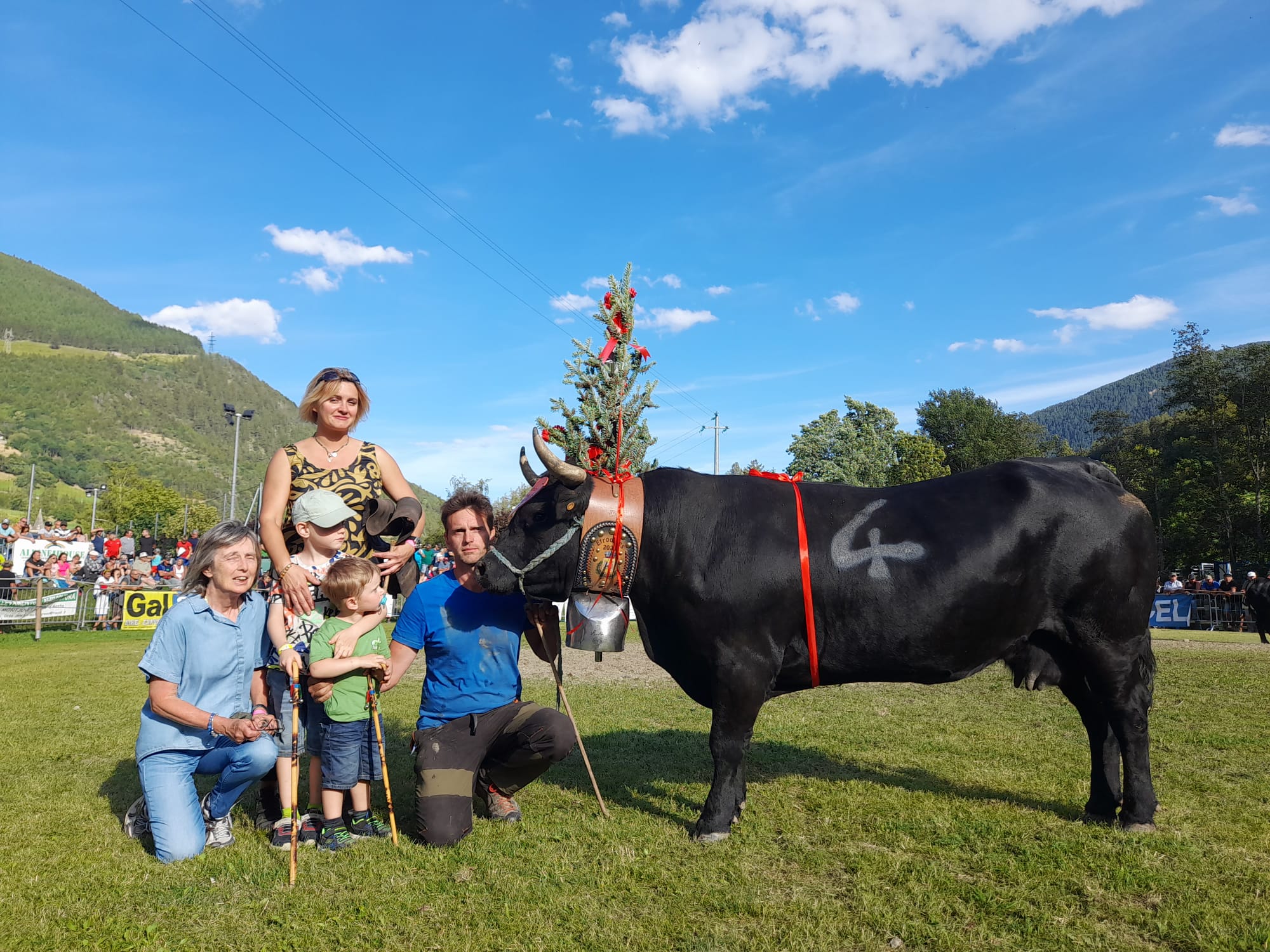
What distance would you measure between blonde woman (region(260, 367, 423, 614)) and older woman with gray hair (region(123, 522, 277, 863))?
0.30 meters

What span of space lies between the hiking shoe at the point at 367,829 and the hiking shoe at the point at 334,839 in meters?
→ 0.13

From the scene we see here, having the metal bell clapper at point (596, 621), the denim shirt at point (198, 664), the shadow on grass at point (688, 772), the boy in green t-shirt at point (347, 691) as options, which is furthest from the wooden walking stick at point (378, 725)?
the shadow on grass at point (688, 772)

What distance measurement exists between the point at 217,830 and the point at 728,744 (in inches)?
117

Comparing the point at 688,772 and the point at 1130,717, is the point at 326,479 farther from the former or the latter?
the point at 1130,717

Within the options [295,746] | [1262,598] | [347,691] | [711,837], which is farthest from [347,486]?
[1262,598]

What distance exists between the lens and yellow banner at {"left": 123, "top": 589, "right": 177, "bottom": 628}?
744 inches

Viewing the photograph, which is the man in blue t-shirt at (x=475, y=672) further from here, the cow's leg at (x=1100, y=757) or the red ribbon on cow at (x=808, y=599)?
the cow's leg at (x=1100, y=757)

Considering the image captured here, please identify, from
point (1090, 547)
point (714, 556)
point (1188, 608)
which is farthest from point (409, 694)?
point (1188, 608)

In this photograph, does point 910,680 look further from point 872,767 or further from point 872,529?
point 872,767

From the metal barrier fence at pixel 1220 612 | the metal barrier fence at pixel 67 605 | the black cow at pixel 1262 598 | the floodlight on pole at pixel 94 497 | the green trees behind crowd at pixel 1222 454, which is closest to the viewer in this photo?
the black cow at pixel 1262 598

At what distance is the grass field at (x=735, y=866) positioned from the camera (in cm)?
340

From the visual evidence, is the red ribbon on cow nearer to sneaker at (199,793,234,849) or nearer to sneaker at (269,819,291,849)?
sneaker at (269,819,291,849)

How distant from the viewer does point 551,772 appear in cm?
625

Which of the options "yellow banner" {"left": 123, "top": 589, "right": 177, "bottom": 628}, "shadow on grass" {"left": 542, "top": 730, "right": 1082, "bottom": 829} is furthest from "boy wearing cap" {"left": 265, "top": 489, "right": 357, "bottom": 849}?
"yellow banner" {"left": 123, "top": 589, "right": 177, "bottom": 628}
